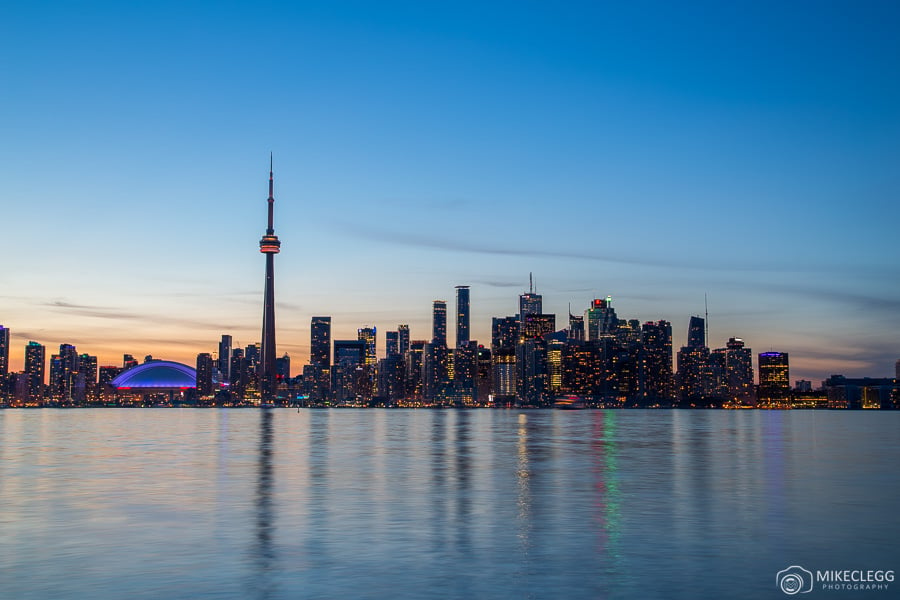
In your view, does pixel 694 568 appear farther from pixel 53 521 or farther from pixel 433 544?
pixel 53 521

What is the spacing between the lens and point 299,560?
95.1 feet

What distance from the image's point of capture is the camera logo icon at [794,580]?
24562mm

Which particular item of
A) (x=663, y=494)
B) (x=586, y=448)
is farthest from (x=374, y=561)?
(x=586, y=448)

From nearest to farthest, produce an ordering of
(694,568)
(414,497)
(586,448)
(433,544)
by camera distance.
Answer: (694,568) < (433,544) < (414,497) < (586,448)

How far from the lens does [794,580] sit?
2586 cm

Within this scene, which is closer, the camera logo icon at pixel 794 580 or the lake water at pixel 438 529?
the camera logo icon at pixel 794 580

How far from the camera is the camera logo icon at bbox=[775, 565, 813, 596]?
24562mm

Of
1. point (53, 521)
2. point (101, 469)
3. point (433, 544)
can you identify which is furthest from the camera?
point (101, 469)

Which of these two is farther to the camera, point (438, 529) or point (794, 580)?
point (438, 529)

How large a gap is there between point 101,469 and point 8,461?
15.4 m

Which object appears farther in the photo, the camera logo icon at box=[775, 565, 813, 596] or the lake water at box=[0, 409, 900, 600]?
the lake water at box=[0, 409, 900, 600]

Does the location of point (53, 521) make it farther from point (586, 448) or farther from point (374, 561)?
point (586, 448)

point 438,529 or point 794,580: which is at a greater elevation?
point 794,580

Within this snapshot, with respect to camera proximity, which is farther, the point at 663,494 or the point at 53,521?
the point at 663,494
